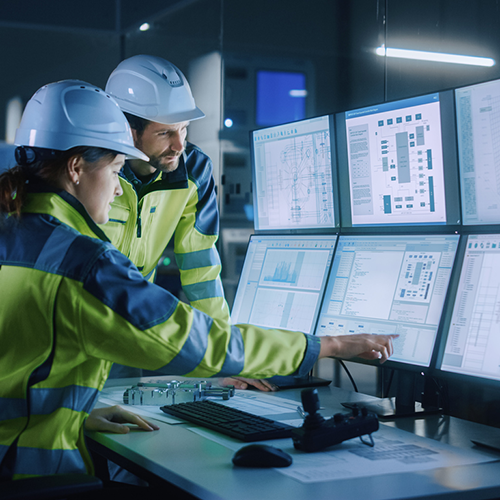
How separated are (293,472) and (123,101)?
132cm

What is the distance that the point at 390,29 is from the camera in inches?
91.6

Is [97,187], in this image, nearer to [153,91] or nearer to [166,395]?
[166,395]

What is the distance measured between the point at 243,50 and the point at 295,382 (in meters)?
2.20

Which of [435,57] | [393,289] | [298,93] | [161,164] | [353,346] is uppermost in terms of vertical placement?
[298,93]

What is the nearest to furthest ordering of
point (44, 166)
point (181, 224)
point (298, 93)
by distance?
1. point (44, 166)
2. point (181, 224)
3. point (298, 93)

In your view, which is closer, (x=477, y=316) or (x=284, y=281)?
(x=477, y=316)

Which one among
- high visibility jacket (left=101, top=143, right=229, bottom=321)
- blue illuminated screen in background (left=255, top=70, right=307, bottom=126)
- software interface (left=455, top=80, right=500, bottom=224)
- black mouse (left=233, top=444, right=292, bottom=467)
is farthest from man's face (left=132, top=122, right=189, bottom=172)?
blue illuminated screen in background (left=255, top=70, right=307, bottom=126)

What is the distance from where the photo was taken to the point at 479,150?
141 cm

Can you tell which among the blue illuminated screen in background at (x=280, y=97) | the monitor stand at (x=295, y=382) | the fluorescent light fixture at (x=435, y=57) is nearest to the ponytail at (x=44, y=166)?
the monitor stand at (x=295, y=382)

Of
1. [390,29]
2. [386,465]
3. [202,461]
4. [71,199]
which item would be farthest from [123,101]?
[386,465]

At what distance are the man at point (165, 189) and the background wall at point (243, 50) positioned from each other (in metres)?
0.59

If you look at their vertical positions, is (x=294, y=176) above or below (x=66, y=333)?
above

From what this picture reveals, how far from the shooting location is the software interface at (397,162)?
59.5 inches

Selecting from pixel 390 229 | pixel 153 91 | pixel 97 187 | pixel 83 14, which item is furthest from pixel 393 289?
pixel 83 14
